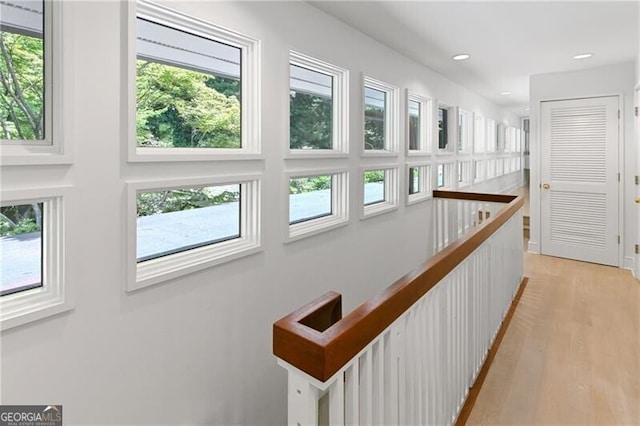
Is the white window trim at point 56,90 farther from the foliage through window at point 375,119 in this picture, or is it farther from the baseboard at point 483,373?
the foliage through window at point 375,119

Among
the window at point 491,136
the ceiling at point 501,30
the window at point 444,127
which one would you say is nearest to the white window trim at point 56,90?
the ceiling at point 501,30

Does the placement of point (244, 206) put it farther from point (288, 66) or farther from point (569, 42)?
point (569, 42)

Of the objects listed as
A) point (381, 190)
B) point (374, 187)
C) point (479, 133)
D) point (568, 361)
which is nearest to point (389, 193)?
point (381, 190)

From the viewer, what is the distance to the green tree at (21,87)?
1381 mm

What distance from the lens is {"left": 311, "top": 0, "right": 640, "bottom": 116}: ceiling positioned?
2.75 meters

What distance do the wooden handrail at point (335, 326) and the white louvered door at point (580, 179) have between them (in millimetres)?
4425

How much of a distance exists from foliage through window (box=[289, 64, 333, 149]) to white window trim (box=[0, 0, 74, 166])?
1.44m

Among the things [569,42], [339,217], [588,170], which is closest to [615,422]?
[339,217]

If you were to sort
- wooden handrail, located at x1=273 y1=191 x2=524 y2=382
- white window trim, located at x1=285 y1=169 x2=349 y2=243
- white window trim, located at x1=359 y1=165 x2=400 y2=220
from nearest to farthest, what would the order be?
wooden handrail, located at x1=273 y1=191 x2=524 y2=382 → white window trim, located at x1=285 y1=169 x2=349 y2=243 → white window trim, located at x1=359 y1=165 x2=400 y2=220

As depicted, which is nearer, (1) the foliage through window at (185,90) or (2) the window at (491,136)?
(1) the foliage through window at (185,90)

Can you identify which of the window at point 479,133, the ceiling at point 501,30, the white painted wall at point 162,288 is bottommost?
the white painted wall at point 162,288

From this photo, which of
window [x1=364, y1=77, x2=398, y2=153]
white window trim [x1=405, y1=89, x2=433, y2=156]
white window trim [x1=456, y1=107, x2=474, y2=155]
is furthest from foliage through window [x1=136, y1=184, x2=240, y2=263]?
white window trim [x1=456, y1=107, x2=474, y2=155]

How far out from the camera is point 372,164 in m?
3.52

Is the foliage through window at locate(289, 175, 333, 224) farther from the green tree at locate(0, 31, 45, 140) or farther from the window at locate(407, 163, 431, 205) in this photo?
the green tree at locate(0, 31, 45, 140)
